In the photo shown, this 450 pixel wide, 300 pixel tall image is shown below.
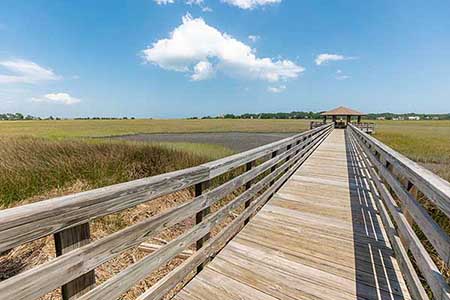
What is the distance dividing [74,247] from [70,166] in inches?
243

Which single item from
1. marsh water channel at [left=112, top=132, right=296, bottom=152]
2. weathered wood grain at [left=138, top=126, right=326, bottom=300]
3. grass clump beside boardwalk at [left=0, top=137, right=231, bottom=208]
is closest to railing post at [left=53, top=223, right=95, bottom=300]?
weathered wood grain at [left=138, top=126, right=326, bottom=300]

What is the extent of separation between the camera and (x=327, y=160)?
8414mm

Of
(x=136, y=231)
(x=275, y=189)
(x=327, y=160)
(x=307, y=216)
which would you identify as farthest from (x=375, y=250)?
(x=327, y=160)

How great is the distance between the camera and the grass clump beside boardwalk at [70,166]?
5.51 metres

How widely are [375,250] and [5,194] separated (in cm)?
655

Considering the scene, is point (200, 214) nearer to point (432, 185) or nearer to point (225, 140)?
point (432, 185)

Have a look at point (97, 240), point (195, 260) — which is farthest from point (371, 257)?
point (97, 240)

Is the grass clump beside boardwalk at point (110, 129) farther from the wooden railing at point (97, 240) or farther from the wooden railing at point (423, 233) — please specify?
the wooden railing at point (423, 233)

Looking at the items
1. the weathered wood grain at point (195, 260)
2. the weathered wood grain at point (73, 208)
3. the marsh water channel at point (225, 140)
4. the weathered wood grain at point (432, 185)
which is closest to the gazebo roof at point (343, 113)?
the marsh water channel at point (225, 140)

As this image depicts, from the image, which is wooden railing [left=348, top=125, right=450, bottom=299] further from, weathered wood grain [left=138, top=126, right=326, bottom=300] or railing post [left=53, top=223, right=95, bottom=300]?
railing post [left=53, top=223, right=95, bottom=300]

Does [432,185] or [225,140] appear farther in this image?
[225,140]

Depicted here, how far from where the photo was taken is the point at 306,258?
2596 millimetres

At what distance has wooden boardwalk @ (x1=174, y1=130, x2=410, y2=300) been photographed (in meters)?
2.10

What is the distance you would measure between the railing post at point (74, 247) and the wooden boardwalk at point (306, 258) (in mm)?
964
